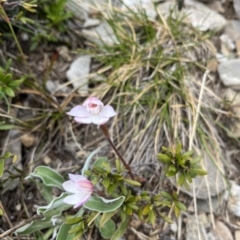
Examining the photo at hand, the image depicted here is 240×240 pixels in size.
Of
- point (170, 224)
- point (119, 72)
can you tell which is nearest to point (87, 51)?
point (119, 72)

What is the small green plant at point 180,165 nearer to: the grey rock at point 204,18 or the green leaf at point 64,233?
the green leaf at point 64,233

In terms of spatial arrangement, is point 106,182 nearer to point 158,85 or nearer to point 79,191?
point 79,191

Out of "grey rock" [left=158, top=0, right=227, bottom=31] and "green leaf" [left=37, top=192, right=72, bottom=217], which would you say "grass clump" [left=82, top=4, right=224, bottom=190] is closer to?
"grey rock" [left=158, top=0, right=227, bottom=31]

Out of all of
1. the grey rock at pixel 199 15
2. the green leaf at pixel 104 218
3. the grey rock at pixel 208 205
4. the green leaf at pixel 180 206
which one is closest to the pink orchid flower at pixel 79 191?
the green leaf at pixel 104 218

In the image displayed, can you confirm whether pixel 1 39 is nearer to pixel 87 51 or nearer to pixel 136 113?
pixel 87 51

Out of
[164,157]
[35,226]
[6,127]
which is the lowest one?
[35,226]

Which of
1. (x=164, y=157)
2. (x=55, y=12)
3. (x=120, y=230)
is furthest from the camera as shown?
(x=55, y=12)

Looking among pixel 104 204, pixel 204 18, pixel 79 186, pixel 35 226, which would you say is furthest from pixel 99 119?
pixel 204 18
